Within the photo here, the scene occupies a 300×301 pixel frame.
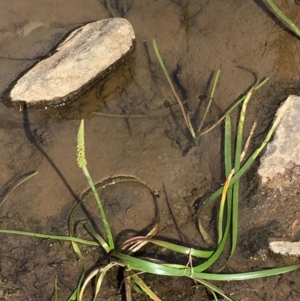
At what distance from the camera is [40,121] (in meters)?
3.20

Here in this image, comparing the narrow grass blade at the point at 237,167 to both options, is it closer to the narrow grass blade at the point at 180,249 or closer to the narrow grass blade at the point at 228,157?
the narrow grass blade at the point at 228,157

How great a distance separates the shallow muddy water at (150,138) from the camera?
254 centimetres

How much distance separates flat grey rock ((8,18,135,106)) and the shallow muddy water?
0.09 m

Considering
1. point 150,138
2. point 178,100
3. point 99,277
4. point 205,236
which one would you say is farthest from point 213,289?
point 178,100

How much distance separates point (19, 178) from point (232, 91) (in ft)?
4.24

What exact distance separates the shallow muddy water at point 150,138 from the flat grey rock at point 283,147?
0.06m

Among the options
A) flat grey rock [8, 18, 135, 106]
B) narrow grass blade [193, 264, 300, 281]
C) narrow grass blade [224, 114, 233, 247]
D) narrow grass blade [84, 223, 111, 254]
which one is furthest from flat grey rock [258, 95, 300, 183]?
flat grey rock [8, 18, 135, 106]

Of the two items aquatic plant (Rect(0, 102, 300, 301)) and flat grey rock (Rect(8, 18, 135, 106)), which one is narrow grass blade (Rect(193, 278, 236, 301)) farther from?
flat grey rock (Rect(8, 18, 135, 106))

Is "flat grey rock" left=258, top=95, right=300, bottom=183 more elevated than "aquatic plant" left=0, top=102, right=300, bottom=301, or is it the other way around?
"flat grey rock" left=258, top=95, right=300, bottom=183

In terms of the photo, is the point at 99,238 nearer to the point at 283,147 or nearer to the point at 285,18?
the point at 283,147

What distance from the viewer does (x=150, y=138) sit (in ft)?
9.99

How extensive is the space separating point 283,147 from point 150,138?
2.43 feet

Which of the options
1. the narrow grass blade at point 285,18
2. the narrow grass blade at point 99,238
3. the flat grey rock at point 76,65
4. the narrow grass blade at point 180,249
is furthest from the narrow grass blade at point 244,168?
the flat grey rock at point 76,65

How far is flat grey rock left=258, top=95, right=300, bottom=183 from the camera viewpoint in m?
2.67
